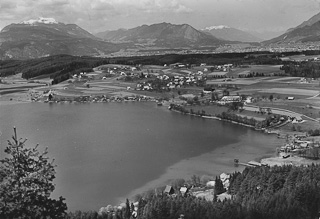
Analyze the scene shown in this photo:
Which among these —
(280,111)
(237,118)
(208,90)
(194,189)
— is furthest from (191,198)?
(208,90)

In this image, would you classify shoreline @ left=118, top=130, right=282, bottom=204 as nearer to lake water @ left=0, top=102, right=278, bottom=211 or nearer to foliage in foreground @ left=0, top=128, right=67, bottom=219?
lake water @ left=0, top=102, right=278, bottom=211

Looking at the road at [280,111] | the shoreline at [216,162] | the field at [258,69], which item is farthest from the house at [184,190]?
the field at [258,69]

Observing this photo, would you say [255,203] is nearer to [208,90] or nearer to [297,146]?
[297,146]

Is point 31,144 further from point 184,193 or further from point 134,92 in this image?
point 134,92

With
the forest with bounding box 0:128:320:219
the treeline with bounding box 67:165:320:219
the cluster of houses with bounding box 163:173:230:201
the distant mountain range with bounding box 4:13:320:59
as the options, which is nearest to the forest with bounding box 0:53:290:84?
the distant mountain range with bounding box 4:13:320:59

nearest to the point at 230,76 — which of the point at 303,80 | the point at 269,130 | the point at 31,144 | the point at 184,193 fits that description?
the point at 303,80
